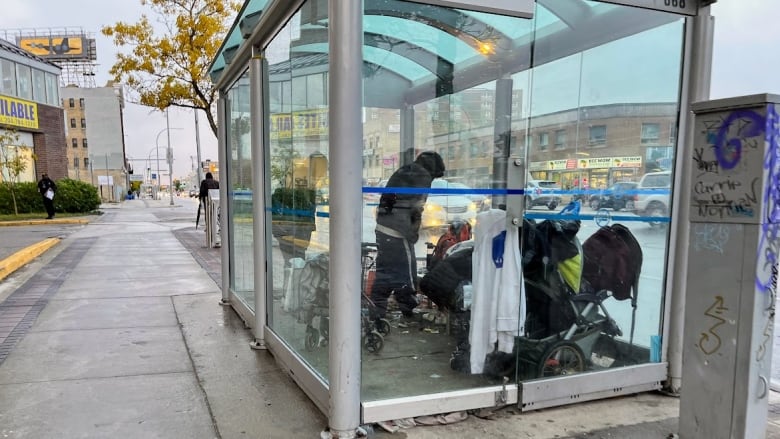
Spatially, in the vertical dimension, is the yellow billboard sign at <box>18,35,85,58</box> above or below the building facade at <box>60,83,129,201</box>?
above

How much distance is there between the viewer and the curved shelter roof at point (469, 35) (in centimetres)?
356

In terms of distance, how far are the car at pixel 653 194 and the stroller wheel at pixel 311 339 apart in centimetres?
259

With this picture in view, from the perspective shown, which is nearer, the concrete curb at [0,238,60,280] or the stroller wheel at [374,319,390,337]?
the stroller wheel at [374,319,390,337]

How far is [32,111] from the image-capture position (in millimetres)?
25016

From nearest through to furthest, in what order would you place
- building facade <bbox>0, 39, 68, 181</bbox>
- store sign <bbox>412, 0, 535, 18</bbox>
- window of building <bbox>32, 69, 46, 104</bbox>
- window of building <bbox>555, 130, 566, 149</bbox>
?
store sign <bbox>412, 0, 535, 18</bbox> → window of building <bbox>555, 130, 566, 149</bbox> → building facade <bbox>0, 39, 68, 181</bbox> → window of building <bbox>32, 69, 46, 104</bbox>

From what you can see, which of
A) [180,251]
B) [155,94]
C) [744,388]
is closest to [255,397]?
[744,388]

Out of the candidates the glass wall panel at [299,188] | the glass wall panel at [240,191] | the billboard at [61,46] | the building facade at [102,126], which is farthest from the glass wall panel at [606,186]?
the billboard at [61,46]

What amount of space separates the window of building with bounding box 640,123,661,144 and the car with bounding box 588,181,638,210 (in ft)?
1.12

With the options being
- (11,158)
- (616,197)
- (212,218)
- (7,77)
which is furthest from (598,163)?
(7,77)

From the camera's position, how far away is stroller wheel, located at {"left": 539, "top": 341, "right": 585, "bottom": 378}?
3684 millimetres

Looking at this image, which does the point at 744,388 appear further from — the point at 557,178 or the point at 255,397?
the point at 255,397

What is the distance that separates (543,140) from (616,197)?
0.75 m

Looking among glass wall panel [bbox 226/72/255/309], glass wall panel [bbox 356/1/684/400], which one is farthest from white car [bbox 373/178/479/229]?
glass wall panel [bbox 226/72/255/309]

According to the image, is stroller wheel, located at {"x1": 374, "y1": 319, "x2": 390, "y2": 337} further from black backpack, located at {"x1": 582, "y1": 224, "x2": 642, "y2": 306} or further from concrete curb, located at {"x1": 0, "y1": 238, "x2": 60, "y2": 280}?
concrete curb, located at {"x1": 0, "y1": 238, "x2": 60, "y2": 280}
